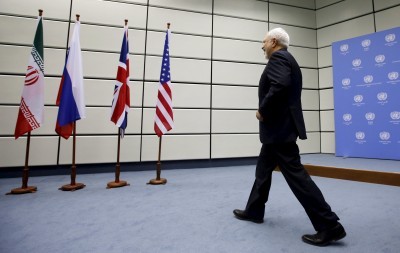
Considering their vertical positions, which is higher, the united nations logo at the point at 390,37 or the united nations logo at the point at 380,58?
the united nations logo at the point at 390,37

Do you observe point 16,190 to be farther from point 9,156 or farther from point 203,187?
point 203,187

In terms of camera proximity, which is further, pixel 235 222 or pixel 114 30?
pixel 114 30

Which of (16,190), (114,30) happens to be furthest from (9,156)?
(114,30)

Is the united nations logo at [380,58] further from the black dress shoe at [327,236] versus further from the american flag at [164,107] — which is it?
the black dress shoe at [327,236]

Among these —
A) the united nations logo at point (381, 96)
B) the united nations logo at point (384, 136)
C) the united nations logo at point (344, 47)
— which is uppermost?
the united nations logo at point (344, 47)

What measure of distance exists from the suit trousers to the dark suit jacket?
0.23 ft

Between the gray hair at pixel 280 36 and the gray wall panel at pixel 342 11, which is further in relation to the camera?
the gray wall panel at pixel 342 11

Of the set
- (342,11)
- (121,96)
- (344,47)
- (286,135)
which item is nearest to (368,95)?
(344,47)

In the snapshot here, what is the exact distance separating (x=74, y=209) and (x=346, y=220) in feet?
6.40

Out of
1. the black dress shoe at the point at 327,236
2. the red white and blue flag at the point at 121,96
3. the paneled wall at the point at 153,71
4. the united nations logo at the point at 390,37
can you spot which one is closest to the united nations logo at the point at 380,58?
the united nations logo at the point at 390,37

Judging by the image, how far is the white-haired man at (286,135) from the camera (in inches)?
48.7

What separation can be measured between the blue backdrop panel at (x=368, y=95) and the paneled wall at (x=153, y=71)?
0.55 m

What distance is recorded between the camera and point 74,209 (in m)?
1.80

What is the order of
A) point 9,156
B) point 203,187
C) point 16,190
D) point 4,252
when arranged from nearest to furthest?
point 4,252 < point 16,190 < point 203,187 < point 9,156
